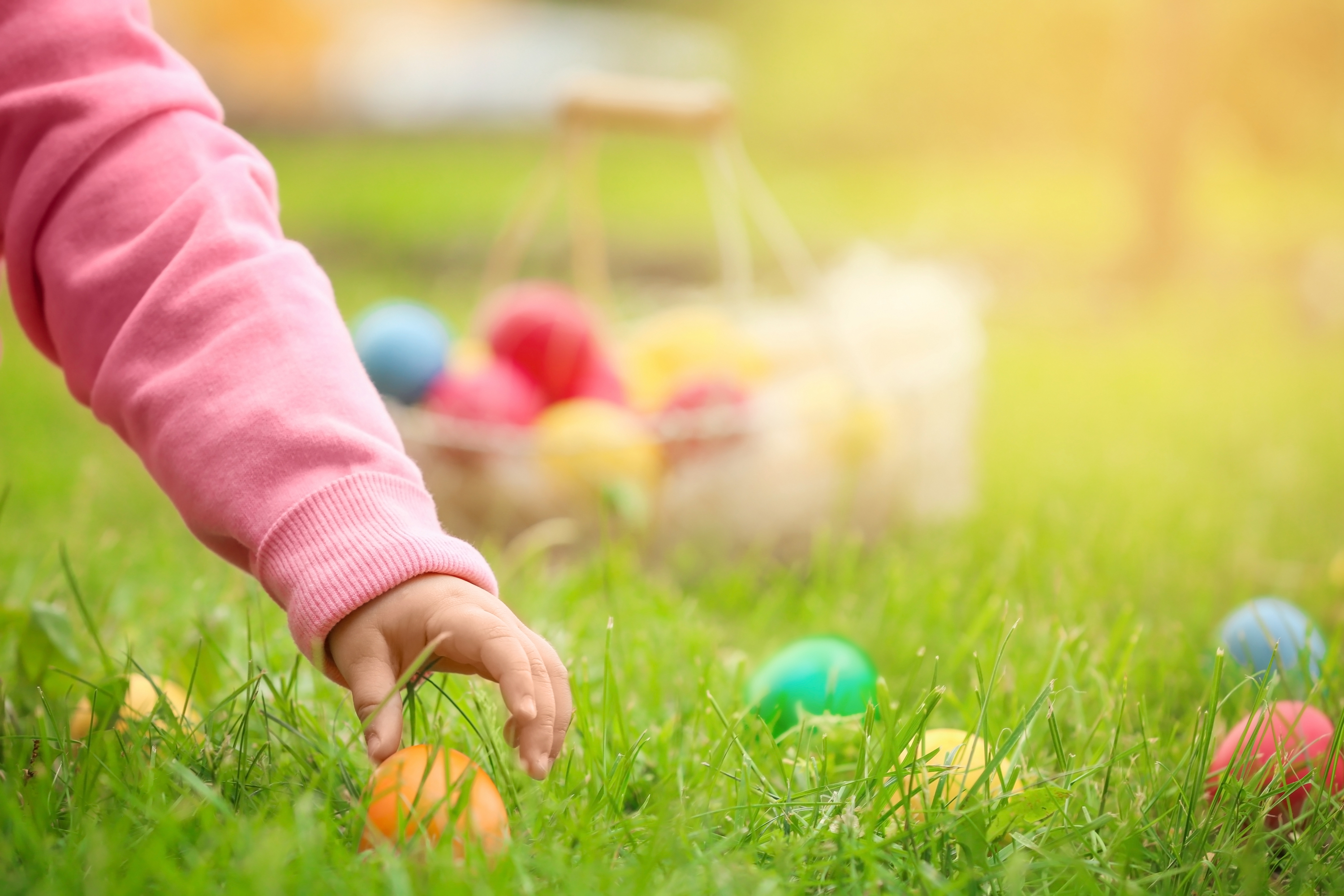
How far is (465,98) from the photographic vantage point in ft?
28.9

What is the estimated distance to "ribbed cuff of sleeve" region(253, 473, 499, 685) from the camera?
0.74 metres


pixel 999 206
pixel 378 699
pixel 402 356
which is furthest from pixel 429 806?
pixel 999 206


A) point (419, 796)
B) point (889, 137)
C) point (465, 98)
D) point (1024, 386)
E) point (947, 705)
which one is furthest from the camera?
point (465, 98)

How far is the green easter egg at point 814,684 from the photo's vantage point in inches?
44.9

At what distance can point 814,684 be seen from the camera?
1162 millimetres

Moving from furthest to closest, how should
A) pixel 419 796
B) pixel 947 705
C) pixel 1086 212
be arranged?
1. pixel 1086 212
2. pixel 947 705
3. pixel 419 796

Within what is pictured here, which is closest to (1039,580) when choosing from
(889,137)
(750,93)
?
(889,137)

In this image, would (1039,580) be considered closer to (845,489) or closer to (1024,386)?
(845,489)

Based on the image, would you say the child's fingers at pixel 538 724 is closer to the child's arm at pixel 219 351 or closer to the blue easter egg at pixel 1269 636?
the child's arm at pixel 219 351

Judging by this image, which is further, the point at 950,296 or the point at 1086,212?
the point at 1086,212

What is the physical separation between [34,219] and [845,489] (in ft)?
4.23

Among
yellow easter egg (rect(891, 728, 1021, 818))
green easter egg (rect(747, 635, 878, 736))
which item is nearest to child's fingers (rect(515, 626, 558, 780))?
yellow easter egg (rect(891, 728, 1021, 818))

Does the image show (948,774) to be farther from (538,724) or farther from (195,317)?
(195,317)

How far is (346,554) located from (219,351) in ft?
0.68
